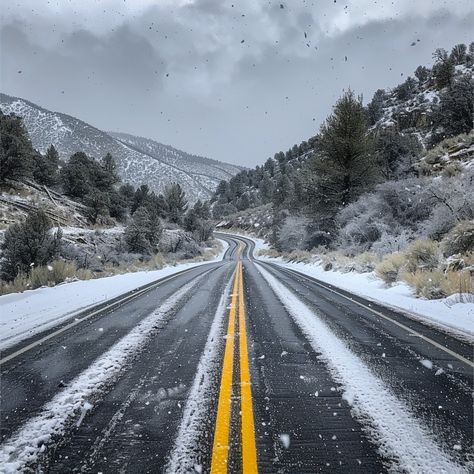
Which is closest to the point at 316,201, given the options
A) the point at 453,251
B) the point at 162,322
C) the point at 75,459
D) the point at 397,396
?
the point at 453,251

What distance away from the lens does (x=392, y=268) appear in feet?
36.7

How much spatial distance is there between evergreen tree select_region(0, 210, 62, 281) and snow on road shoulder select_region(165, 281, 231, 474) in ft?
37.1

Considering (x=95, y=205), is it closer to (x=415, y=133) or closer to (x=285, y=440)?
(x=285, y=440)

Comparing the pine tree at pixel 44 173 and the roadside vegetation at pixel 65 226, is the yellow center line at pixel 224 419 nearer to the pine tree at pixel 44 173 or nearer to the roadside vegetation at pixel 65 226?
the roadside vegetation at pixel 65 226

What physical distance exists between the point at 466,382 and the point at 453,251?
7371mm

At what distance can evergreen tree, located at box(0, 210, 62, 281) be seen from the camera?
42.5ft

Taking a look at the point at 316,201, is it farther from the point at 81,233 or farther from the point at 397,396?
the point at 397,396

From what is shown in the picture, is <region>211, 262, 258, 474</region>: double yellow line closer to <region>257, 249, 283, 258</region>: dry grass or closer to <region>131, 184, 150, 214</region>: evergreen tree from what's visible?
<region>131, 184, 150, 214</region>: evergreen tree

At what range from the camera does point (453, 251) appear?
9781 mm

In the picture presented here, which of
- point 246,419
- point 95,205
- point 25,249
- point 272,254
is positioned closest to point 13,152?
point 95,205

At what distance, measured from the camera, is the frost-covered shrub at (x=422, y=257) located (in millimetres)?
10000

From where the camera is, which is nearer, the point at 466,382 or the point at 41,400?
the point at 41,400

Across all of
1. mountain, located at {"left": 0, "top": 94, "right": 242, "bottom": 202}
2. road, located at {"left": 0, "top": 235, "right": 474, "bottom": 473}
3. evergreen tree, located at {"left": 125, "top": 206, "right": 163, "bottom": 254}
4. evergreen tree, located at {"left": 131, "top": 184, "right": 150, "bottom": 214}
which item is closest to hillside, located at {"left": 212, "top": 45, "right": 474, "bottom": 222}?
evergreen tree, located at {"left": 125, "top": 206, "right": 163, "bottom": 254}

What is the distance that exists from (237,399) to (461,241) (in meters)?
9.47
